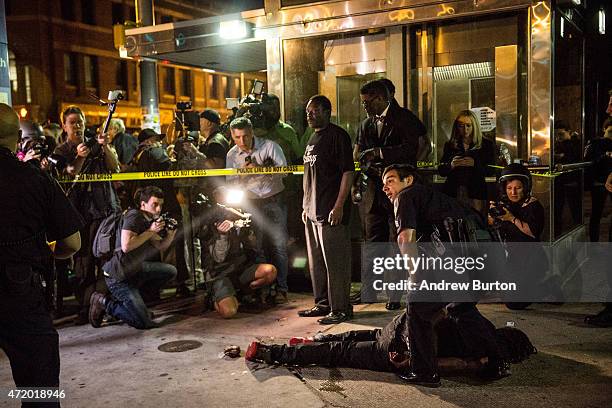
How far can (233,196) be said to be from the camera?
7.26 metres

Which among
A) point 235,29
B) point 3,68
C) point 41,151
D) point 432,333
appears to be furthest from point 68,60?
A: point 432,333

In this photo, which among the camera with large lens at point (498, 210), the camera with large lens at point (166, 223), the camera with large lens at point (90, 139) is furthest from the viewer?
the camera with large lens at point (90, 139)

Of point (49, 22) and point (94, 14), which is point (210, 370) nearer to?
point (49, 22)

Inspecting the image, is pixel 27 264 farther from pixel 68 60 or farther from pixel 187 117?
pixel 68 60

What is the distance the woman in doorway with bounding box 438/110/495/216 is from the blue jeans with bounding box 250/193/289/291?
1.95 m

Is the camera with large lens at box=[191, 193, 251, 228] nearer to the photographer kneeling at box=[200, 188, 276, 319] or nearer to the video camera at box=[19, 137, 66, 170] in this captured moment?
the photographer kneeling at box=[200, 188, 276, 319]

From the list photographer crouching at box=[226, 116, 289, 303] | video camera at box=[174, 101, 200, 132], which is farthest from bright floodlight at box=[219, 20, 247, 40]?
photographer crouching at box=[226, 116, 289, 303]

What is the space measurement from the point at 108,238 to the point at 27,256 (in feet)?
11.3

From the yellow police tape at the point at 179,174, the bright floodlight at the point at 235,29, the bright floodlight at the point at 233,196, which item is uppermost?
the bright floodlight at the point at 235,29

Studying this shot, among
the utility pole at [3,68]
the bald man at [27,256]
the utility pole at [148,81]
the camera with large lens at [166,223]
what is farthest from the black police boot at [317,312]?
the utility pole at [148,81]

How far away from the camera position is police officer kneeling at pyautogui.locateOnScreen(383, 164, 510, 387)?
443 centimetres

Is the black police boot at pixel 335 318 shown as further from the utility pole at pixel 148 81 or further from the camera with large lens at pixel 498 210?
the utility pole at pixel 148 81

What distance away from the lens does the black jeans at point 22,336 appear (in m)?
3.19

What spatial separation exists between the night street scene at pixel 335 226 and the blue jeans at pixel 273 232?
26 millimetres
